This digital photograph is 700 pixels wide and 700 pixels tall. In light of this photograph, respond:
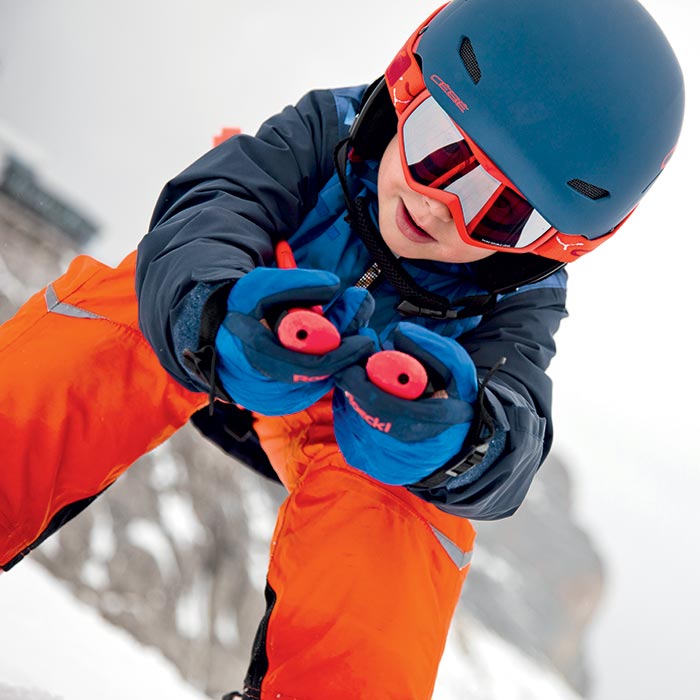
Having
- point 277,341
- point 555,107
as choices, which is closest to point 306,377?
point 277,341

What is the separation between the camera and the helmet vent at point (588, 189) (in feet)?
2.69

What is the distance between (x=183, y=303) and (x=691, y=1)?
3244 millimetres

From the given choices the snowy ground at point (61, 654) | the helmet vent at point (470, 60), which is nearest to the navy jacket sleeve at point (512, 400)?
the helmet vent at point (470, 60)

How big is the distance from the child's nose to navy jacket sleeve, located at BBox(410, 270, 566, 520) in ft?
0.62

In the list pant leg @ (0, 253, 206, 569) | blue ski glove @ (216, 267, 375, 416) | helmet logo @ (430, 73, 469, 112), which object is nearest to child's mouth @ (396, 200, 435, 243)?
helmet logo @ (430, 73, 469, 112)

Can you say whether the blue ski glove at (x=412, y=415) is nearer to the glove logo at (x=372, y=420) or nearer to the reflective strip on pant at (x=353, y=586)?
the glove logo at (x=372, y=420)

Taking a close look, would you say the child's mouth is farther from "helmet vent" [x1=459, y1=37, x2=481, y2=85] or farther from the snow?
the snow

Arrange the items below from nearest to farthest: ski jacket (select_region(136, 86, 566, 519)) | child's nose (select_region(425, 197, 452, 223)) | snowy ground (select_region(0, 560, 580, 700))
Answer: ski jacket (select_region(136, 86, 566, 519))
child's nose (select_region(425, 197, 452, 223))
snowy ground (select_region(0, 560, 580, 700))

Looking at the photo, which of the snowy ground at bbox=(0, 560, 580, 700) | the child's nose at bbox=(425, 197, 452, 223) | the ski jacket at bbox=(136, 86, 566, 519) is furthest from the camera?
the snowy ground at bbox=(0, 560, 580, 700)

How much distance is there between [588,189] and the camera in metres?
0.83

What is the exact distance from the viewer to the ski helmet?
0.79 m

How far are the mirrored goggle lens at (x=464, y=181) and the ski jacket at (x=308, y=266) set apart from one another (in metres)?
0.12

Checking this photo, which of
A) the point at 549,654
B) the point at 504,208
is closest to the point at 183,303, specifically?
the point at 504,208

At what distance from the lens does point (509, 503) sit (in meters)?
0.87
